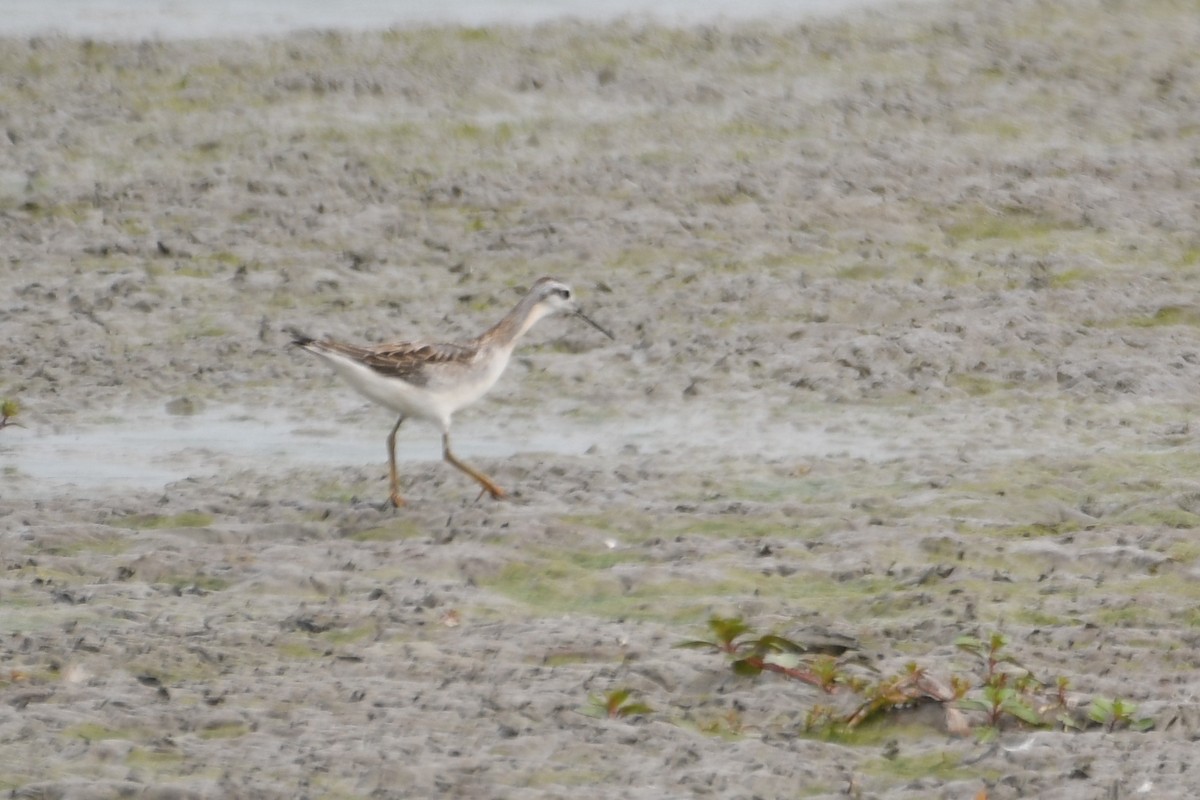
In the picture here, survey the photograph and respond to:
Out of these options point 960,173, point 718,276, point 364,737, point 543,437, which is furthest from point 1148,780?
point 960,173

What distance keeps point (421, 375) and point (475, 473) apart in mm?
488

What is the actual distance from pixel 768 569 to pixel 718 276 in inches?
165

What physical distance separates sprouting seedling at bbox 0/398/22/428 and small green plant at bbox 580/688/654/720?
4.22 metres

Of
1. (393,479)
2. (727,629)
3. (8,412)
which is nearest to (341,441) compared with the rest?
(393,479)

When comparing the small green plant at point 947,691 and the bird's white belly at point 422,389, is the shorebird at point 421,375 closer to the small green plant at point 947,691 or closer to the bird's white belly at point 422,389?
the bird's white belly at point 422,389

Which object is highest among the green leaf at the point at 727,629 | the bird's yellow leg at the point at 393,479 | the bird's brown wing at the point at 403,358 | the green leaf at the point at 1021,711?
the bird's brown wing at the point at 403,358

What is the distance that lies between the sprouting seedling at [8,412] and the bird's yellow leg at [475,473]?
6.35 feet

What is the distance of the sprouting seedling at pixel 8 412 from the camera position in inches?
373

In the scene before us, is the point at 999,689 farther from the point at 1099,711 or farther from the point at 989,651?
the point at 989,651

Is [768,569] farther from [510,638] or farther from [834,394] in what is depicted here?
[834,394]

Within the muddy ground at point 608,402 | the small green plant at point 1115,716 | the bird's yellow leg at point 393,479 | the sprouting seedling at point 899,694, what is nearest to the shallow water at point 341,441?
the muddy ground at point 608,402

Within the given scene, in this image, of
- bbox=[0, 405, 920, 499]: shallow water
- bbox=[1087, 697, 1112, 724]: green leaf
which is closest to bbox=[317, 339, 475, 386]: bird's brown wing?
bbox=[0, 405, 920, 499]: shallow water

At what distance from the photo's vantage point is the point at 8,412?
948 cm

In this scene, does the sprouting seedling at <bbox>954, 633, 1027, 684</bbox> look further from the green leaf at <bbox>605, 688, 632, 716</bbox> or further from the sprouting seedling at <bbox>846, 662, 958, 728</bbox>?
the green leaf at <bbox>605, 688, 632, 716</bbox>
